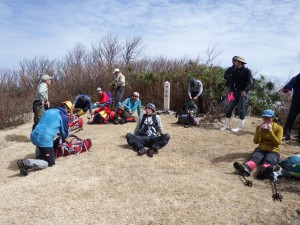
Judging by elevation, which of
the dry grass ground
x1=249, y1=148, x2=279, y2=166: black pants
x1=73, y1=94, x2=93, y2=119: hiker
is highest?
x1=73, y1=94, x2=93, y2=119: hiker

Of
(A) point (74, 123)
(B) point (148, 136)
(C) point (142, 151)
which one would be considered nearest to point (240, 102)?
(B) point (148, 136)

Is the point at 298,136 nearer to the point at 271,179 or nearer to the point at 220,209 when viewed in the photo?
the point at 271,179

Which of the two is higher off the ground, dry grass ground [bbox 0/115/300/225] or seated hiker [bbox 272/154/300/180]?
seated hiker [bbox 272/154/300/180]

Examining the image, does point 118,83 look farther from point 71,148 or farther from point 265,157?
point 265,157

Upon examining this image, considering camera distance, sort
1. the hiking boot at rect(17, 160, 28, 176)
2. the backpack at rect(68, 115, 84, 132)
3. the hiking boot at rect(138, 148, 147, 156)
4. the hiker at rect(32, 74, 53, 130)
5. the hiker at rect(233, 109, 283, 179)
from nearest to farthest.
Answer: the hiker at rect(233, 109, 283, 179)
the hiking boot at rect(17, 160, 28, 176)
the hiking boot at rect(138, 148, 147, 156)
the hiker at rect(32, 74, 53, 130)
the backpack at rect(68, 115, 84, 132)

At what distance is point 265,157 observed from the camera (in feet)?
18.3

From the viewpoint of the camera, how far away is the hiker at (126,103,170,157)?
20.8 ft

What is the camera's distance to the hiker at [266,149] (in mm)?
5305

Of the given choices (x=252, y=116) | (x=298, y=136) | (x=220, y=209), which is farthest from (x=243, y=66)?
(x=220, y=209)

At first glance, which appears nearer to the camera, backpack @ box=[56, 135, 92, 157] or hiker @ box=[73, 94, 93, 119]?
backpack @ box=[56, 135, 92, 157]

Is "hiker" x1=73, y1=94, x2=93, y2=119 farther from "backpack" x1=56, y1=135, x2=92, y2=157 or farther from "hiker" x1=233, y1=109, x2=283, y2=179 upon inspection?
"hiker" x1=233, y1=109, x2=283, y2=179

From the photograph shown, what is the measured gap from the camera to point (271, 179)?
5.18m

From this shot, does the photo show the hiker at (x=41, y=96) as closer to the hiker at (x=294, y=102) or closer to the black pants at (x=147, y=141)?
the black pants at (x=147, y=141)

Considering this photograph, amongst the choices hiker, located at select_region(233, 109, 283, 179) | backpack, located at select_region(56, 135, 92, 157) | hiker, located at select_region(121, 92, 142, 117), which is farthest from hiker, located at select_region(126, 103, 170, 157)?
hiker, located at select_region(121, 92, 142, 117)
